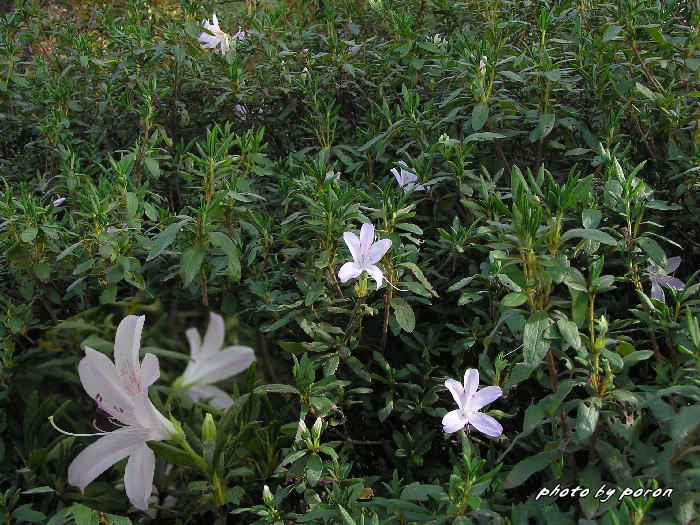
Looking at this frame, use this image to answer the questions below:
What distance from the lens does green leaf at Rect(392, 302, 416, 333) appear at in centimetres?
154

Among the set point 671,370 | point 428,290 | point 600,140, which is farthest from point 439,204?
point 671,370

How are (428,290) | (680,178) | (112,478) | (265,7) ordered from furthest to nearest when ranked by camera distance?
(265,7) < (680,178) < (428,290) < (112,478)

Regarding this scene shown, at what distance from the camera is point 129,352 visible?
1.44m

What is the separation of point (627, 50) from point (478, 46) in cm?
43

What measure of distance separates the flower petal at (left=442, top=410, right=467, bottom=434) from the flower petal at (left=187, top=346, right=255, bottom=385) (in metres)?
0.46

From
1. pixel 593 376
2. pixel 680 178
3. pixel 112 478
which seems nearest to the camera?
pixel 593 376

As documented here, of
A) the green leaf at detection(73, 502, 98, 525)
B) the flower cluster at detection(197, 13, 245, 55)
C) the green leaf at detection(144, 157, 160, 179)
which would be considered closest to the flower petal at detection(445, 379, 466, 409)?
the green leaf at detection(73, 502, 98, 525)

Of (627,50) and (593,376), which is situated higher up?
(627,50)

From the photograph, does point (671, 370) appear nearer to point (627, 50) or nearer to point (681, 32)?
point (627, 50)

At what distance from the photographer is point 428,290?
1.69 metres

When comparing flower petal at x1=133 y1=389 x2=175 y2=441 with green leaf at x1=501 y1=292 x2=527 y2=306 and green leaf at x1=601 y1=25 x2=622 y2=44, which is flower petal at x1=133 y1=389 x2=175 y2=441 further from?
green leaf at x1=601 y1=25 x2=622 y2=44

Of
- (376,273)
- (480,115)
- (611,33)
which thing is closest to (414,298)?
(376,273)

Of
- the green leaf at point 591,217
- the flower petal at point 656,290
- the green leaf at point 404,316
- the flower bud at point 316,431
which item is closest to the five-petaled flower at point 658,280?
the flower petal at point 656,290

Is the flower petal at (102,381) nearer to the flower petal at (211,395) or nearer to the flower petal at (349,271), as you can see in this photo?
the flower petal at (211,395)
